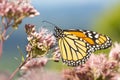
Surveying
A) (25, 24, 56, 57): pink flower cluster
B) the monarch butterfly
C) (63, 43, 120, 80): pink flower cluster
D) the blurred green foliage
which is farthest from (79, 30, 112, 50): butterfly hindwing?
the blurred green foliage

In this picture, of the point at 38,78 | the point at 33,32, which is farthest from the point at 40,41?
the point at 38,78

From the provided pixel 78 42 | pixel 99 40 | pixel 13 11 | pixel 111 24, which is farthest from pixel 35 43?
pixel 111 24

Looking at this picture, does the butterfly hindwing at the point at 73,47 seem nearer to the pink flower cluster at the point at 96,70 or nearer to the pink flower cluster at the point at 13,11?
the pink flower cluster at the point at 96,70

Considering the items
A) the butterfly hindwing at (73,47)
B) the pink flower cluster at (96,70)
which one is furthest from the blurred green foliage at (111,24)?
the pink flower cluster at (96,70)

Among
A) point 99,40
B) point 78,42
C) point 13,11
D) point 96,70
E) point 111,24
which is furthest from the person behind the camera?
point 111,24

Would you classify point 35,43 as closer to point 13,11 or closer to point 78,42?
point 13,11

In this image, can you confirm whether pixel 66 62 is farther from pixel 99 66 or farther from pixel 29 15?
pixel 29 15
